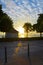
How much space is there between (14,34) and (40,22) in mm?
11323

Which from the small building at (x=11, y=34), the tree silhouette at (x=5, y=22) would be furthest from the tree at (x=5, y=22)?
the small building at (x=11, y=34)

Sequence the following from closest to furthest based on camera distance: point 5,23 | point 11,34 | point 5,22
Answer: point 5,22, point 5,23, point 11,34

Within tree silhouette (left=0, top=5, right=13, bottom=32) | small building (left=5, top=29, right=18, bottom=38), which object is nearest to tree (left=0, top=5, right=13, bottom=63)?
tree silhouette (left=0, top=5, right=13, bottom=32)

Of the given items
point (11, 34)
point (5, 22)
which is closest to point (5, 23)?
point (5, 22)

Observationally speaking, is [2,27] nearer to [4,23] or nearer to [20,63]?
[4,23]

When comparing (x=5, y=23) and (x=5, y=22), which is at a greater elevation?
(x=5, y=22)

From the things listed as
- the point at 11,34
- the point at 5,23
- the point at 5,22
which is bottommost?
the point at 11,34

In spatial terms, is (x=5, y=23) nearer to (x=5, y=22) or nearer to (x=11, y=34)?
(x=5, y=22)

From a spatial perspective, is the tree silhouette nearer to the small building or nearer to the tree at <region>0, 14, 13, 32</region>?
the tree at <region>0, 14, 13, 32</region>

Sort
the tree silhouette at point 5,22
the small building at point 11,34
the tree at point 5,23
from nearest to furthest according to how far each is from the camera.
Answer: the tree silhouette at point 5,22
the tree at point 5,23
the small building at point 11,34

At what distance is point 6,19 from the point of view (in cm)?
4388

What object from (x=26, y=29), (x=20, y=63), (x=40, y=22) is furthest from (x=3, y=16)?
(x=26, y=29)

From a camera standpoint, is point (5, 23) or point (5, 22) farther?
point (5, 23)

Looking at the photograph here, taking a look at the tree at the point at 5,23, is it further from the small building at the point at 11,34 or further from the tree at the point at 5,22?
the small building at the point at 11,34
